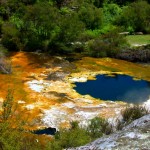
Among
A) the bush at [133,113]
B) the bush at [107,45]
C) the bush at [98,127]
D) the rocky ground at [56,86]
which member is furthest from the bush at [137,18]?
the bush at [98,127]

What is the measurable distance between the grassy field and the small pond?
13.1 metres

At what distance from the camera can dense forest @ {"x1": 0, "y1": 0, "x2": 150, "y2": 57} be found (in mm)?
52375

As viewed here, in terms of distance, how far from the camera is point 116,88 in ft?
131

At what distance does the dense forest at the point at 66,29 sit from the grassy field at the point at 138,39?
2.23m

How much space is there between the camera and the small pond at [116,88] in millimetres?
36600

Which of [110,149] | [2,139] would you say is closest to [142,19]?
[2,139]

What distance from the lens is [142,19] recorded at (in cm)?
6169

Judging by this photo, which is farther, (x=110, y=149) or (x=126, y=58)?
(x=126, y=58)

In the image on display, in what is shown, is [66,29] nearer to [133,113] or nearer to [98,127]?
[133,113]

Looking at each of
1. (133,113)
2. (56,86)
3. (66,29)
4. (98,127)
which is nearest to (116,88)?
(56,86)

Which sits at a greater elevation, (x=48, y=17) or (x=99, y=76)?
(x=48, y=17)

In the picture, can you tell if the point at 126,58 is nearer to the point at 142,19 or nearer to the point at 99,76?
the point at 99,76

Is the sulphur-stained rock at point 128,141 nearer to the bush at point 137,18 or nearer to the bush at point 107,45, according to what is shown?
the bush at point 107,45

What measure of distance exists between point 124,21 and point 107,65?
1814 cm
